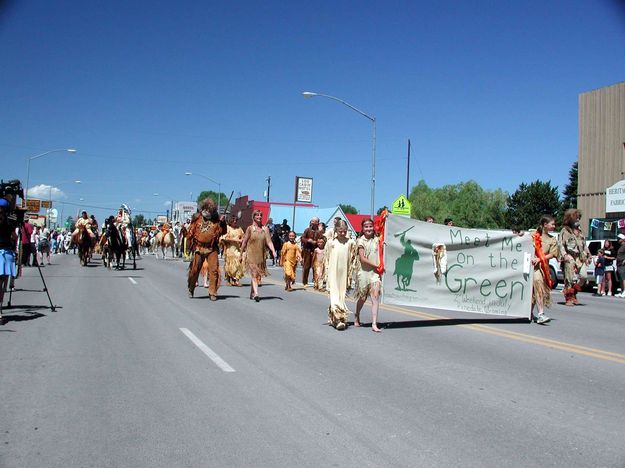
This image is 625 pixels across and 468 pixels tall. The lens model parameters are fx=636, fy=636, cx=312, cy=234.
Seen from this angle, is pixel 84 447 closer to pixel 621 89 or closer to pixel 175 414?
pixel 175 414

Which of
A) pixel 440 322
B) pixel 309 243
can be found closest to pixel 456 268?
pixel 440 322

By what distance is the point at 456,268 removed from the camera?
36.1ft

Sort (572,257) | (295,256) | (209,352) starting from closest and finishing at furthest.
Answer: (209,352)
(572,257)
(295,256)

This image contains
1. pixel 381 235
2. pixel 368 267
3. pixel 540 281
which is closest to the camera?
pixel 368 267

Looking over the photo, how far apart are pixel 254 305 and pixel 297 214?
54081 mm

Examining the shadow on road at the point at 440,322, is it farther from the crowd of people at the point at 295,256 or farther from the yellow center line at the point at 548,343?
the crowd of people at the point at 295,256

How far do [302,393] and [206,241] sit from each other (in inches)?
357

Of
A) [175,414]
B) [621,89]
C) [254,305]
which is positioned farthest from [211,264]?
[621,89]

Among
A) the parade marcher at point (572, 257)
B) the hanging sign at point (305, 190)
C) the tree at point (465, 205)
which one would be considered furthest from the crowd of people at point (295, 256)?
the tree at point (465, 205)

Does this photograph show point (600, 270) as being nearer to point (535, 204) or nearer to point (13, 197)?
point (13, 197)

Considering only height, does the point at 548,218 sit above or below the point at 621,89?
below

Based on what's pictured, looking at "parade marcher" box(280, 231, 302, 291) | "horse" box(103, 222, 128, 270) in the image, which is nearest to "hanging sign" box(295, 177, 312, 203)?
"horse" box(103, 222, 128, 270)

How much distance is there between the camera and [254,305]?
1348cm

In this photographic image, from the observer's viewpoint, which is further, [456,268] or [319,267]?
[319,267]
